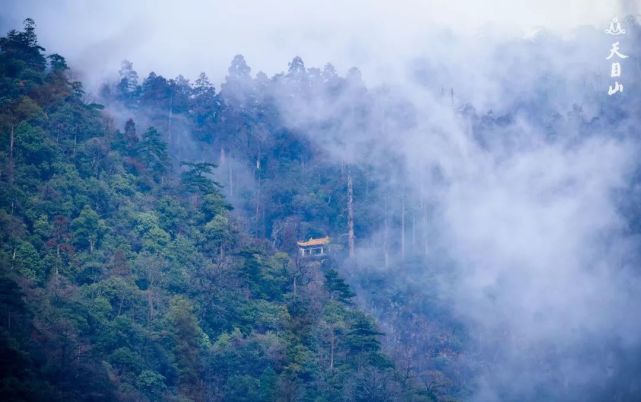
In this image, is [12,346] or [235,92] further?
[235,92]

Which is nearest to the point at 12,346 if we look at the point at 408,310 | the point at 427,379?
the point at 427,379

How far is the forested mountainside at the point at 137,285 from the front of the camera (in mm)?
31000

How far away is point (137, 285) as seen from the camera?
36344mm

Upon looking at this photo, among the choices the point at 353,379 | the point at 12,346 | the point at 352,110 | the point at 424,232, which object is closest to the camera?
the point at 12,346

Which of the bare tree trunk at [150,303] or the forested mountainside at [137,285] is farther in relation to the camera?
the bare tree trunk at [150,303]

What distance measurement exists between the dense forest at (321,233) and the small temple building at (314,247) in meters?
0.48

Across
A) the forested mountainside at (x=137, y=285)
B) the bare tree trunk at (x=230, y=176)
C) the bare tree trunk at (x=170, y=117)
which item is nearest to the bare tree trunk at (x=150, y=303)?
the forested mountainside at (x=137, y=285)

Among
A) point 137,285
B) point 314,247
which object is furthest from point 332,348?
point 314,247

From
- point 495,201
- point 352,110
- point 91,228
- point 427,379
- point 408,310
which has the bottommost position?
point 427,379

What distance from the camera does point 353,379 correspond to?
35.5 m

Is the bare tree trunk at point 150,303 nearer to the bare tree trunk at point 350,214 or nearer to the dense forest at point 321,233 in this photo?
the dense forest at point 321,233

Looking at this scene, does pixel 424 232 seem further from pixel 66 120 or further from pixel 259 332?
pixel 66 120

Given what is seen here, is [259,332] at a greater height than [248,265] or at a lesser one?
lesser

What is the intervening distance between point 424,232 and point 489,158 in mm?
6428
